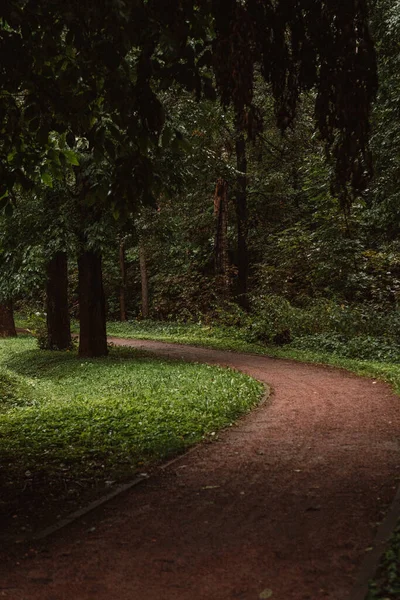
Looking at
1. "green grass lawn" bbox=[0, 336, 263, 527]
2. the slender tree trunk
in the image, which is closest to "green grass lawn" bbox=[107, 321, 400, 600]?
the slender tree trunk

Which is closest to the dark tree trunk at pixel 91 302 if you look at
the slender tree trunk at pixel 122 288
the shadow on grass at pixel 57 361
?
the shadow on grass at pixel 57 361

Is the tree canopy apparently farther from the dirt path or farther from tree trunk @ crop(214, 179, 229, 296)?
tree trunk @ crop(214, 179, 229, 296)

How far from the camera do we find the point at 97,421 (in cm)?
938

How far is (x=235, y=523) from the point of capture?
529 cm

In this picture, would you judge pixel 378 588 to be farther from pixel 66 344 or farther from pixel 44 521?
pixel 66 344

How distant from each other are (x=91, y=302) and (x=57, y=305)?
323 centimetres

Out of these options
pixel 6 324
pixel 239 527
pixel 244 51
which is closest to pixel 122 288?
pixel 6 324

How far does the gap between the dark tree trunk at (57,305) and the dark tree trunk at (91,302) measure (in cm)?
271

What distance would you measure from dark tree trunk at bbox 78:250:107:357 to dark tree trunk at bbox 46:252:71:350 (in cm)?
271

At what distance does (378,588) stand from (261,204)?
27605 mm

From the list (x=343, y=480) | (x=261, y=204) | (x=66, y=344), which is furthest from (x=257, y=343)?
(x=343, y=480)

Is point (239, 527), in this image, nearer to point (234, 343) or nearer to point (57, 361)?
point (57, 361)

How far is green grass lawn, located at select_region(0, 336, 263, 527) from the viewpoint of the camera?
6.63 metres

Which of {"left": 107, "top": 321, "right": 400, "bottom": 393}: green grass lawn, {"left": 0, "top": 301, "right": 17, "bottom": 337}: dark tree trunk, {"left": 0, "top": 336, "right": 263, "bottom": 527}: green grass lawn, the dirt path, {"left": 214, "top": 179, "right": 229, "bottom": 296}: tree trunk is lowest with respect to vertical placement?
the dirt path
